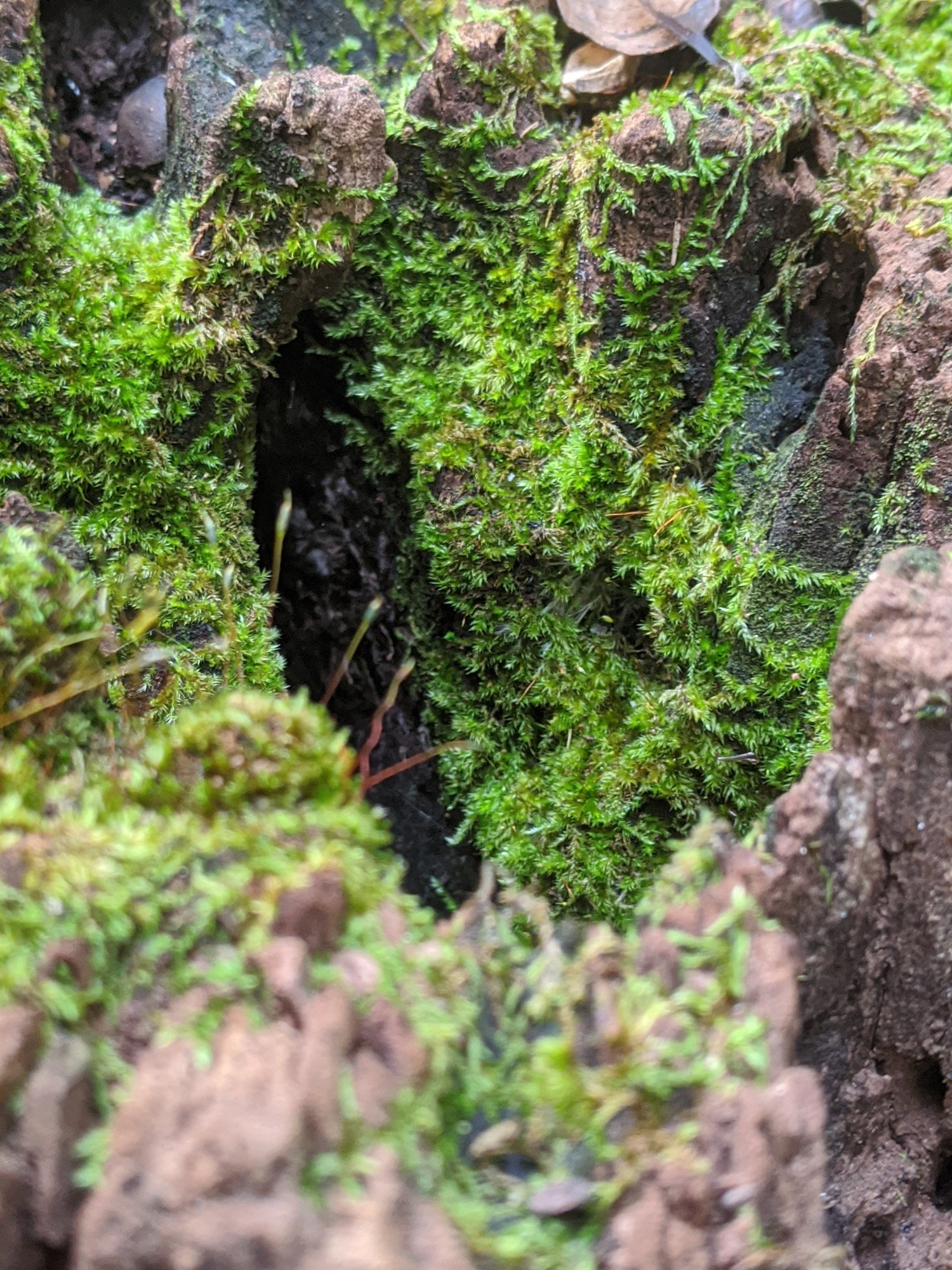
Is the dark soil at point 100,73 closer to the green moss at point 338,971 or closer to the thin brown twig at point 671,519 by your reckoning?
the thin brown twig at point 671,519

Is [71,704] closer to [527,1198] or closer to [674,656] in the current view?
[527,1198]

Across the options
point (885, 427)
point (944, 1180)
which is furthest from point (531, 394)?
point (944, 1180)

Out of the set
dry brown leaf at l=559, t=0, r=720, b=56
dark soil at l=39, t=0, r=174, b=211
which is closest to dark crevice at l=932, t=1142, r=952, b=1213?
dry brown leaf at l=559, t=0, r=720, b=56

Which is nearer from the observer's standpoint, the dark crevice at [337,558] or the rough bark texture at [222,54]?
→ the rough bark texture at [222,54]

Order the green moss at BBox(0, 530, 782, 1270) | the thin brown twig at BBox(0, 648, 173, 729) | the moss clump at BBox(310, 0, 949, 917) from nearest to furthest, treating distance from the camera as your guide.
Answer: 1. the green moss at BBox(0, 530, 782, 1270)
2. the thin brown twig at BBox(0, 648, 173, 729)
3. the moss clump at BBox(310, 0, 949, 917)

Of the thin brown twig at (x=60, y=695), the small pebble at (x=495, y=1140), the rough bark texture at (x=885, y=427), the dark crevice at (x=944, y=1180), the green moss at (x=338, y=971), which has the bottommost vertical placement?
the dark crevice at (x=944, y=1180)

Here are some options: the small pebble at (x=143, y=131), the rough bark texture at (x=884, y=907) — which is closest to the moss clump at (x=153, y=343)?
the small pebble at (x=143, y=131)

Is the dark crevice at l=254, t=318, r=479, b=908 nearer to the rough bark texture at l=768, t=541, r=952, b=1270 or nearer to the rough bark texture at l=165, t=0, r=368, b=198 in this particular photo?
the rough bark texture at l=165, t=0, r=368, b=198

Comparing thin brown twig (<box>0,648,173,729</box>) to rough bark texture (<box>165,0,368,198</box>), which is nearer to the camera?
thin brown twig (<box>0,648,173,729</box>)
